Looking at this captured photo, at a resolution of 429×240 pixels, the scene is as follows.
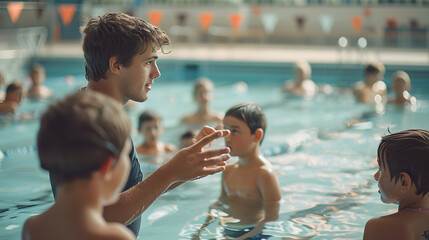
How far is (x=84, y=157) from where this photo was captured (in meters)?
1.65

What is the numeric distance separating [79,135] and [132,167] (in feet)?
2.88

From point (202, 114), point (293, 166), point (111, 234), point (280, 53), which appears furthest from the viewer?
point (280, 53)

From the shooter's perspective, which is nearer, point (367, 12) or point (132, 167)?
point (132, 167)

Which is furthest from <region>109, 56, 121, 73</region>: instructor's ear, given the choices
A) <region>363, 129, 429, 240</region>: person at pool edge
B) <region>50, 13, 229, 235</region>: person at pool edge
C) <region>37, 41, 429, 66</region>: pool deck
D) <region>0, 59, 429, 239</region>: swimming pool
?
<region>37, 41, 429, 66</region>: pool deck

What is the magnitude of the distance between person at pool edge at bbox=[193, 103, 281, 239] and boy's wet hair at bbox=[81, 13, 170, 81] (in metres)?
1.73

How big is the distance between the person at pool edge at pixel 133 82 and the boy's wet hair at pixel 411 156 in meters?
0.84

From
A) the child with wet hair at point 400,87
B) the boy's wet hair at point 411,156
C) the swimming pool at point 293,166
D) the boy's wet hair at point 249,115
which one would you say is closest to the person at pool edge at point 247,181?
the boy's wet hair at point 249,115

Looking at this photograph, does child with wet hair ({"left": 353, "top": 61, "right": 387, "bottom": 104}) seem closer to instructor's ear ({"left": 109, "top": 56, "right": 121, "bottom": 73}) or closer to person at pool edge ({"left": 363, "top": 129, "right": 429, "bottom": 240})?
Answer: person at pool edge ({"left": 363, "top": 129, "right": 429, "bottom": 240})

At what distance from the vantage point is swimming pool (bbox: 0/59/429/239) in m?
4.09

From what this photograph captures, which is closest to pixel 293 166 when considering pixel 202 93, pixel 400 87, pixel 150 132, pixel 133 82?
pixel 150 132

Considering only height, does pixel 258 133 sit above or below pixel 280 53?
above

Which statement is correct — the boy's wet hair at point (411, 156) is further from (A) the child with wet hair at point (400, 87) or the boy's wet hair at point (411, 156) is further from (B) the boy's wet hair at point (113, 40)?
(A) the child with wet hair at point (400, 87)

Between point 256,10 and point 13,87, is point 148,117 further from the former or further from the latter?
point 256,10

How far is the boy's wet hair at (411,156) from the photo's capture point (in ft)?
8.43
